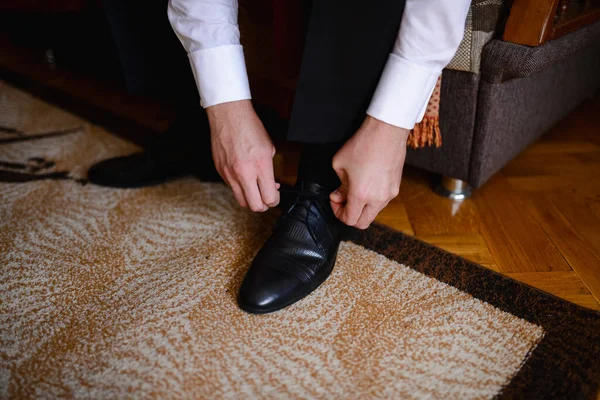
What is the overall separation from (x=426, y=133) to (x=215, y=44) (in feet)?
0.96

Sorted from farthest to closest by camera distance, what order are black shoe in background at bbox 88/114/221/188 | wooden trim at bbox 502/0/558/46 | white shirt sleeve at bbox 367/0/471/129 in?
black shoe in background at bbox 88/114/221/188, wooden trim at bbox 502/0/558/46, white shirt sleeve at bbox 367/0/471/129

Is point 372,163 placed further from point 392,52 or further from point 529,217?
point 529,217

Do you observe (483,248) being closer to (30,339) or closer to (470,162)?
(470,162)

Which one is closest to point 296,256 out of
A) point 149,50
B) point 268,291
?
point 268,291

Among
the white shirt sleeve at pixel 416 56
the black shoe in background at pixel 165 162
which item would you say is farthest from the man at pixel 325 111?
the black shoe in background at pixel 165 162

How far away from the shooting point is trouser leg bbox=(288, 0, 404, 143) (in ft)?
1.26

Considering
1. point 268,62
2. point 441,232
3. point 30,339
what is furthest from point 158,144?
point 441,232

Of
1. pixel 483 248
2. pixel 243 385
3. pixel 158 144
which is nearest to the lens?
pixel 243 385

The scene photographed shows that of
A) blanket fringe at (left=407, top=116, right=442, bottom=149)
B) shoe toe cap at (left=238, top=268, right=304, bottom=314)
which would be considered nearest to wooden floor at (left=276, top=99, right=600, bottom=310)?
blanket fringe at (left=407, top=116, right=442, bottom=149)

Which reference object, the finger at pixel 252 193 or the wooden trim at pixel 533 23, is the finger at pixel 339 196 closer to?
the finger at pixel 252 193

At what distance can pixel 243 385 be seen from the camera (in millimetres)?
388

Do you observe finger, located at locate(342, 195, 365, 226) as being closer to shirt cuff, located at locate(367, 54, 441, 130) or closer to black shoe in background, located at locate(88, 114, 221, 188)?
shirt cuff, located at locate(367, 54, 441, 130)

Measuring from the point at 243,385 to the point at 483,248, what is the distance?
36 centimetres

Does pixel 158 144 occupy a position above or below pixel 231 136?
below
